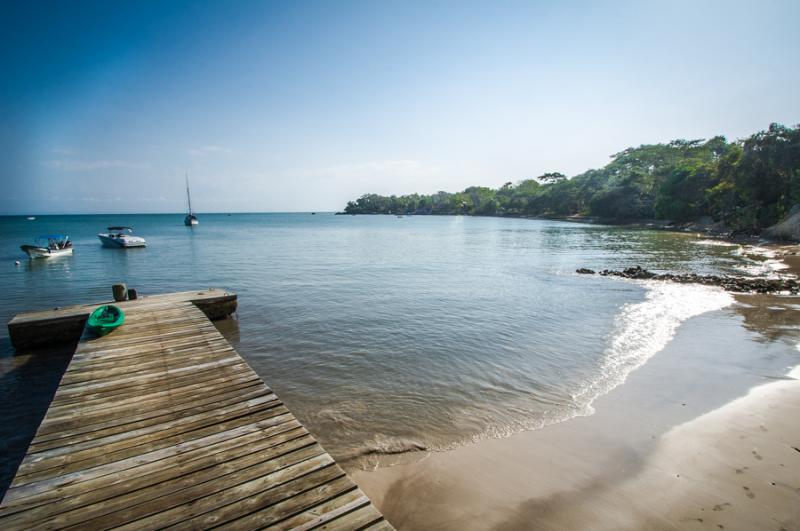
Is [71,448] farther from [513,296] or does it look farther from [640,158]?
[640,158]

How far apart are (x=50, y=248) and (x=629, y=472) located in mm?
43714

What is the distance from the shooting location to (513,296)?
56.4ft

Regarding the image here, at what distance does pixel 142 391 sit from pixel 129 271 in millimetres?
24956

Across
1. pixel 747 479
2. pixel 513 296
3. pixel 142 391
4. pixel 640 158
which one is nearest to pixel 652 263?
pixel 513 296

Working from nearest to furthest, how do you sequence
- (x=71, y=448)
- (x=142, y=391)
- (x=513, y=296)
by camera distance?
(x=71, y=448), (x=142, y=391), (x=513, y=296)

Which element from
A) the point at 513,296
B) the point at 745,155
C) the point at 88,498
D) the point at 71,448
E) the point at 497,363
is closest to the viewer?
the point at 88,498

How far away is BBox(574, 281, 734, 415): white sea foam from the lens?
322 inches

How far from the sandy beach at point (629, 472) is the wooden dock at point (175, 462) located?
5.08ft

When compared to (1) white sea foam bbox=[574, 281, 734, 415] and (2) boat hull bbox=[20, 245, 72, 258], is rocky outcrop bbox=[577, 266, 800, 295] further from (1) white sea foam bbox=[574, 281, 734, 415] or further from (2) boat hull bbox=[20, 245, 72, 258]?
(2) boat hull bbox=[20, 245, 72, 258]

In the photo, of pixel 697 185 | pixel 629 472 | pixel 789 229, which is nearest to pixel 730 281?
pixel 629 472

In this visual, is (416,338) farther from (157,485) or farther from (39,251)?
(39,251)

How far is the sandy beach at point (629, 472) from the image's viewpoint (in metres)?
4.38

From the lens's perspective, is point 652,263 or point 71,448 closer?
point 71,448

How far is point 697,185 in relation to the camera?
61906 mm
